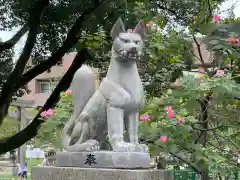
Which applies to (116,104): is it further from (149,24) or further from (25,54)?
(25,54)

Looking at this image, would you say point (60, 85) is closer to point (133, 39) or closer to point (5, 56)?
point (5, 56)

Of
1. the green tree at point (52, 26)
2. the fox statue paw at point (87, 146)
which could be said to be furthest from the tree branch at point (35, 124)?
the fox statue paw at point (87, 146)

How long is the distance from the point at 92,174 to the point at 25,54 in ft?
19.6

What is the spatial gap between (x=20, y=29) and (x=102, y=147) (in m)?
6.28

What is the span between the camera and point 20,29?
10.2 m

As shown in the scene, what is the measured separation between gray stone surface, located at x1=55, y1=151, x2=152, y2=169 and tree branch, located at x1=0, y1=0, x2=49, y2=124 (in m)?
5.39

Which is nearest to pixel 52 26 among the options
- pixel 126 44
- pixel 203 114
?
pixel 203 114

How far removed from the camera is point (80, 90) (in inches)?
179

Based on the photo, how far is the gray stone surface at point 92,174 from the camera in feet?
12.9

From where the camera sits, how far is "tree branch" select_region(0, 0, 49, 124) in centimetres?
917

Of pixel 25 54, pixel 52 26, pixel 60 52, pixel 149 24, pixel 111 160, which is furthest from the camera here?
pixel 52 26

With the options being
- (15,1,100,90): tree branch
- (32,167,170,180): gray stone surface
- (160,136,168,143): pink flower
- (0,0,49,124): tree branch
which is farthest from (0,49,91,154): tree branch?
(32,167,170,180): gray stone surface

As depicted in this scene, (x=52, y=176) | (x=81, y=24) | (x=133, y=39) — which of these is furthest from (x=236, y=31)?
(x=81, y=24)

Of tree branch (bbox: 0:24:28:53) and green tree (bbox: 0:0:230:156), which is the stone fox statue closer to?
green tree (bbox: 0:0:230:156)
